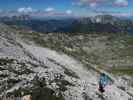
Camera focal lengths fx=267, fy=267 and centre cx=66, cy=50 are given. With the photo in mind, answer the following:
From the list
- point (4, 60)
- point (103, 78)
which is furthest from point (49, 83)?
point (4, 60)

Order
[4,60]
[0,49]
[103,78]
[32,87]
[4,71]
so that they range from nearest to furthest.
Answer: [32,87]
[103,78]
[4,71]
[4,60]
[0,49]

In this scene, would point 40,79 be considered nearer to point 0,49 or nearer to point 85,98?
point 85,98

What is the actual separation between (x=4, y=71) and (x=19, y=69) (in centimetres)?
291

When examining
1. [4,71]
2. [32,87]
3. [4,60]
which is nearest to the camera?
[32,87]

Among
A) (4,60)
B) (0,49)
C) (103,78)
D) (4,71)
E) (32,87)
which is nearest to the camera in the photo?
(32,87)

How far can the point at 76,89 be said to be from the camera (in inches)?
1401

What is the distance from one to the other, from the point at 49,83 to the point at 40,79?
178 centimetres

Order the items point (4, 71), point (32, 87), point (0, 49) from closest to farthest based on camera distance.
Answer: point (32, 87) → point (4, 71) → point (0, 49)

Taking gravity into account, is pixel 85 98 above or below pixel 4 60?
below

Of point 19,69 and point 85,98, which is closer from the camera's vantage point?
point 85,98

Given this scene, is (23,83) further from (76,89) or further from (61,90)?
(76,89)

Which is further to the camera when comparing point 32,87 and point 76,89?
point 76,89

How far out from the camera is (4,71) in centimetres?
3728

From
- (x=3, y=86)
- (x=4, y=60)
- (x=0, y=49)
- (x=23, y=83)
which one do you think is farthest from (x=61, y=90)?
(x=0, y=49)
